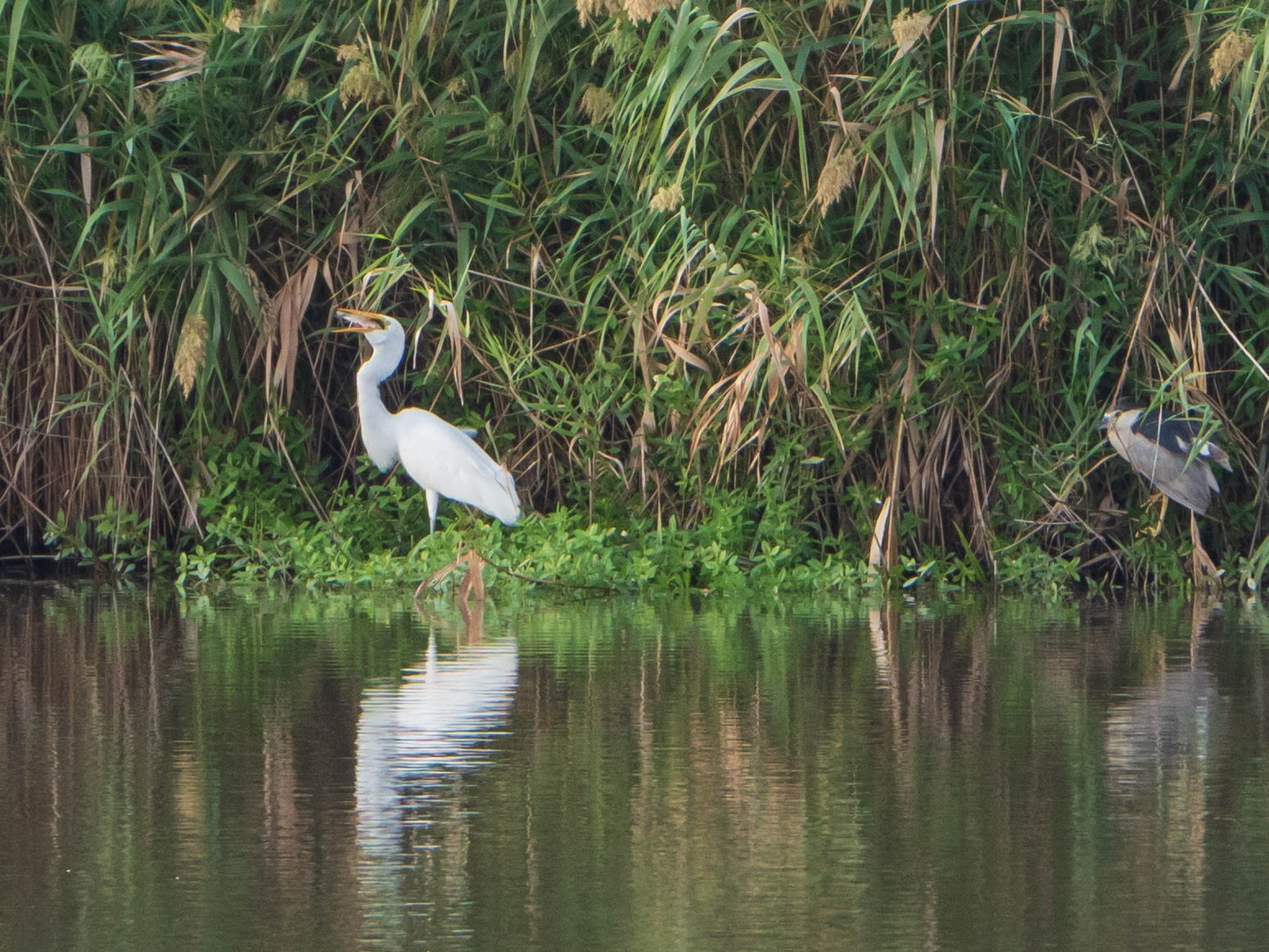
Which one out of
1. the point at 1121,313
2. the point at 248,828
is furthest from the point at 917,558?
the point at 248,828

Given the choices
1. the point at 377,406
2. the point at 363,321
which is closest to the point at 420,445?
the point at 377,406

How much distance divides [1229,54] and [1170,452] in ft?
4.43

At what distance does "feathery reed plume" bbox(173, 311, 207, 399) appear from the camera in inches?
253

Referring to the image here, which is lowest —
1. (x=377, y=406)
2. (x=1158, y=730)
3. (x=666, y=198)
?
(x=1158, y=730)

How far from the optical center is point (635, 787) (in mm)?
3375

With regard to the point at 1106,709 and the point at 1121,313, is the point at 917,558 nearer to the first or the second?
the point at 1121,313

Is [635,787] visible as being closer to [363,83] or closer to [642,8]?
[642,8]

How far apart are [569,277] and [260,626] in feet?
6.28

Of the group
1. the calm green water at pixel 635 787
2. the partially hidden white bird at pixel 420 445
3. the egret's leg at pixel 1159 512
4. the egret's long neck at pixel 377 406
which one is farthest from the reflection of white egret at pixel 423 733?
the egret's leg at pixel 1159 512

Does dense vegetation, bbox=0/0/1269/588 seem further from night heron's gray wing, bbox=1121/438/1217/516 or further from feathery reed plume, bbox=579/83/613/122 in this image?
night heron's gray wing, bbox=1121/438/1217/516

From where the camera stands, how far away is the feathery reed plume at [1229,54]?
19.1 ft

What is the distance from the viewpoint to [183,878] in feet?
8.98

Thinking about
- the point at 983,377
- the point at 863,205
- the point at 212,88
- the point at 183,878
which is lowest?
the point at 183,878

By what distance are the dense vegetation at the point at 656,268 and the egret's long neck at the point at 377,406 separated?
163 millimetres
